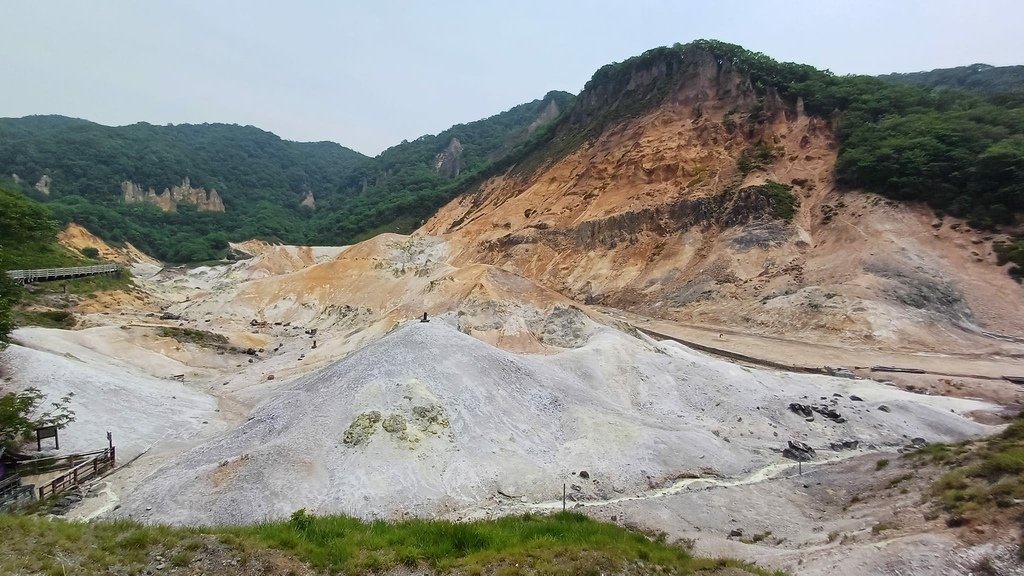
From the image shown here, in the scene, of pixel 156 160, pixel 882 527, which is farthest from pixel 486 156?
pixel 882 527

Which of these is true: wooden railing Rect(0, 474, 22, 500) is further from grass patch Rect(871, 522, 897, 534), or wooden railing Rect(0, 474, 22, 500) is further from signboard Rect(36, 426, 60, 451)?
grass patch Rect(871, 522, 897, 534)

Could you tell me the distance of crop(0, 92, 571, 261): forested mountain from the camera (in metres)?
97.2

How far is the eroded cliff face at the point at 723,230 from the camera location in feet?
113

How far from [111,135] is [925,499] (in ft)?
554

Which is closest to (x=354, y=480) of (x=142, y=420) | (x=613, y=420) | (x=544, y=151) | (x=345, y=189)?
(x=613, y=420)

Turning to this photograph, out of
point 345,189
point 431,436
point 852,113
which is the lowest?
point 431,436

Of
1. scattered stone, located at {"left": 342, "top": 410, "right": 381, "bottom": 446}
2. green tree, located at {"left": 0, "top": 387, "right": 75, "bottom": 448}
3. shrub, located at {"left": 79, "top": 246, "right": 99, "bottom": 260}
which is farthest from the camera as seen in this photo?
shrub, located at {"left": 79, "top": 246, "right": 99, "bottom": 260}

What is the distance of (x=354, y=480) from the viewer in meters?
14.6

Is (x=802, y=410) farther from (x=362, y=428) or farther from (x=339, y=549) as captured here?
(x=339, y=549)

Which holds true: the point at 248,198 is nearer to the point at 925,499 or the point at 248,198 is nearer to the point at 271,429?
the point at 271,429

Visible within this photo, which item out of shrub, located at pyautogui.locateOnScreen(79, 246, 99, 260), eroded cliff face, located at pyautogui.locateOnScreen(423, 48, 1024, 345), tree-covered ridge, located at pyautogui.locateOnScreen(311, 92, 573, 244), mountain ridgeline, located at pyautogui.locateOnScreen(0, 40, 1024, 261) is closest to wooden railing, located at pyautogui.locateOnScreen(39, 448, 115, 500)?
eroded cliff face, located at pyautogui.locateOnScreen(423, 48, 1024, 345)

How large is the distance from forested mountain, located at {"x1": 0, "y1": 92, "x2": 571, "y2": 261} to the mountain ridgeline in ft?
1.36

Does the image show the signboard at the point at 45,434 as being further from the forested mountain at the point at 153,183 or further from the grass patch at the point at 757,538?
the forested mountain at the point at 153,183

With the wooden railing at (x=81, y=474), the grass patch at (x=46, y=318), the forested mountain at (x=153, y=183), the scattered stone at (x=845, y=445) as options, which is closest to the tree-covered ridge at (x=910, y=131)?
the scattered stone at (x=845, y=445)
